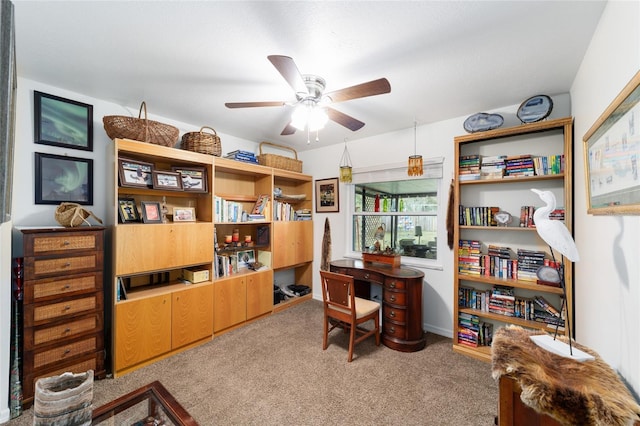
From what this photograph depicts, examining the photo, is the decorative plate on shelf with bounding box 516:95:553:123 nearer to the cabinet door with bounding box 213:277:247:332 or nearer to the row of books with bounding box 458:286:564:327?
the row of books with bounding box 458:286:564:327

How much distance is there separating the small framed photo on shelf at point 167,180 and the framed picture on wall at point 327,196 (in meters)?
2.04

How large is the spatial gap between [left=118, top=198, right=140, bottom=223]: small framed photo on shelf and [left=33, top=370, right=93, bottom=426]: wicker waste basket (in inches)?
61.3

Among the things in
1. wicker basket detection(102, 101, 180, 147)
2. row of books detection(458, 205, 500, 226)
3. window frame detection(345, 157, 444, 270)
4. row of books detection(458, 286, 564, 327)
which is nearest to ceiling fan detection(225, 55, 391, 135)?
wicker basket detection(102, 101, 180, 147)

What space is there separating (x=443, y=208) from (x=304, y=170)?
7.35 ft

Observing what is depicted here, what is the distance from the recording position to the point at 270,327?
3.07 metres

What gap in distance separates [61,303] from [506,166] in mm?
3945

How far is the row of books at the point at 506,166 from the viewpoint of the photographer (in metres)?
2.23

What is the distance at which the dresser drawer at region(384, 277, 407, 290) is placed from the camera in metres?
2.57

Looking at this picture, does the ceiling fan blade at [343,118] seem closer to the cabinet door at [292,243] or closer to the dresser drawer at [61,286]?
the cabinet door at [292,243]

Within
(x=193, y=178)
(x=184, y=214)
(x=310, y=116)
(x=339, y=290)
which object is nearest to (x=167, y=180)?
(x=193, y=178)

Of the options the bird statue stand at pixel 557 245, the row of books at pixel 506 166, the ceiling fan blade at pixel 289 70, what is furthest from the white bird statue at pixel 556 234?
the ceiling fan blade at pixel 289 70

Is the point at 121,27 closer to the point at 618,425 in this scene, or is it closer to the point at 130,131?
the point at 130,131

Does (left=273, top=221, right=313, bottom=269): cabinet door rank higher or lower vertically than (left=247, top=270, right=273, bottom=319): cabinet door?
higher

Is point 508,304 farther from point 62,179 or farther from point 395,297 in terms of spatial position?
point 62,179
